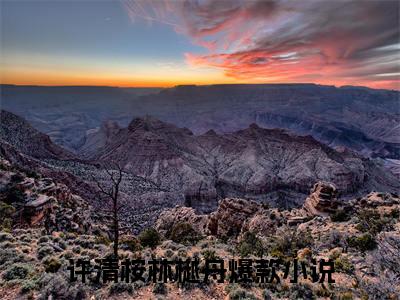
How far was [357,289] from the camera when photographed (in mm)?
12141

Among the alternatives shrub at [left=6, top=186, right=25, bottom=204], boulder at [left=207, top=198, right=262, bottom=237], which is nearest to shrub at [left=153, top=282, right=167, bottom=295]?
boulder at [left=207, top=198, right=262, bottom=237]

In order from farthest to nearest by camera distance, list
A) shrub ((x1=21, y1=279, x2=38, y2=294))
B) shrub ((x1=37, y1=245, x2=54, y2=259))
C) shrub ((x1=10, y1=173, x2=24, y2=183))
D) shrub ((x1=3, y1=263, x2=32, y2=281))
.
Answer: shrub ((x1=10, y1=173, x2=24, y2=183)) → shrub ((x1=37, y1=245, x2=54, y2=259)) → shrub ((x1=3, y1=263, x2=32, y2=281)) → shrub ((x1=21, y1=279, x2=38, y2=294))

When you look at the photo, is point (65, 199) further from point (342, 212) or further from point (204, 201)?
point (204, 201)

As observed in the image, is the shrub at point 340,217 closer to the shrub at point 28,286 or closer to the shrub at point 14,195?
the shrub at point 28,286

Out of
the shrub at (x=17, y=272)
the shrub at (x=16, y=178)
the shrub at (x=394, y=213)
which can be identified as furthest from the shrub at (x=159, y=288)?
the shrub at (x=16, y=178)

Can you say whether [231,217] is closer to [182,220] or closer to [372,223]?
[182,220]

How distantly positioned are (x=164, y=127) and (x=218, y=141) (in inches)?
1057

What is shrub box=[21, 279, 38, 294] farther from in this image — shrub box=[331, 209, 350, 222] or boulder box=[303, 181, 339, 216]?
boulder box=[303, 181, 339, 216]

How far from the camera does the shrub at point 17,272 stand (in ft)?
37.9

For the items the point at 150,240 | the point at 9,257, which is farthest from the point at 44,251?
the point at 150,240

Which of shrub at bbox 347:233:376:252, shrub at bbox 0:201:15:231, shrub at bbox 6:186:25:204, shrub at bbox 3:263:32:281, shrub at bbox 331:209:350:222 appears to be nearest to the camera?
shrub at bbox 3:263:32:281

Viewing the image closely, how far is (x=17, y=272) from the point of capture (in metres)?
11.9

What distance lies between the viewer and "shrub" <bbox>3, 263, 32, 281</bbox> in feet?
37.9

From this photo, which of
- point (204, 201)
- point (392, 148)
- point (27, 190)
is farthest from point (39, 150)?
point (392, 148)
